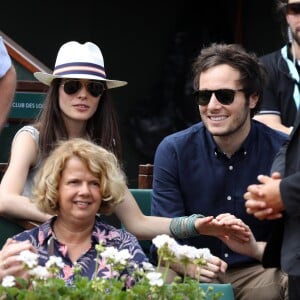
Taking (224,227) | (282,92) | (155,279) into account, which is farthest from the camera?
(282,92)

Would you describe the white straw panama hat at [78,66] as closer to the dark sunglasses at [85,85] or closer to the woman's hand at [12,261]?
the dark sunglasses at [85,85]

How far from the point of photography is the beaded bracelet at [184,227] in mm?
4237

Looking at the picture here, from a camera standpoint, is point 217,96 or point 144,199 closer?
point 217,96

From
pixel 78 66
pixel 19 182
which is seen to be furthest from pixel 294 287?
pixel 78 66

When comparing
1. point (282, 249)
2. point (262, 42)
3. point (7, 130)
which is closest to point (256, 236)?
point (282, 249)

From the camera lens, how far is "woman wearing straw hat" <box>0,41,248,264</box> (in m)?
4.38

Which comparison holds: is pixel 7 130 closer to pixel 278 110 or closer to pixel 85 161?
pixel 278 110

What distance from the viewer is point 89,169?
12.8 ft

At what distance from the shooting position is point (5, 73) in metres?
4.81

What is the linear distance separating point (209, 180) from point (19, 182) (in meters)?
0.80

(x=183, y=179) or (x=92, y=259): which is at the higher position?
(x=183, y=179)

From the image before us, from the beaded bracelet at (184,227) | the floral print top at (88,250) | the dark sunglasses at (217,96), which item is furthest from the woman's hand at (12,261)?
the dark sunglasses at (217,96)

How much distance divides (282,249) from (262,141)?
3.34 ft

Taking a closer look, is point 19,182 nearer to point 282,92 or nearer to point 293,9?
point 293,9
